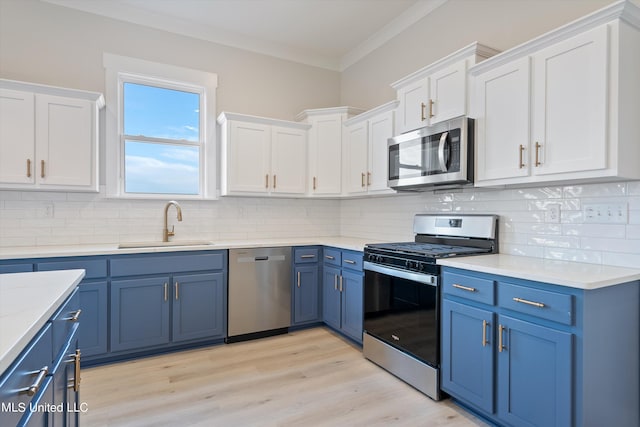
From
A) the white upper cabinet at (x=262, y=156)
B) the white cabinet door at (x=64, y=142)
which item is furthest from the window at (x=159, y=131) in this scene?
the white cabinet door at (x=64, y=142)

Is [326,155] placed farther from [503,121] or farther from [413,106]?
[503,121]

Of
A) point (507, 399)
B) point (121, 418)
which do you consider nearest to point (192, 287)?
point (121, 418)

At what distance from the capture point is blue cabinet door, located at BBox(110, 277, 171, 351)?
2830mm

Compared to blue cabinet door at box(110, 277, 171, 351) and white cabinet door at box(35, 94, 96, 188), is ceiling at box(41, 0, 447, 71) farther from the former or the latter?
blue cabinet door at box(110, 277, 171, 351)

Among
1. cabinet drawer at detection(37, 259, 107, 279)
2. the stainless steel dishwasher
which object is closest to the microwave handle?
the stainless steel dishwasher

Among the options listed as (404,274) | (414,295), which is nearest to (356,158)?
(404,274)

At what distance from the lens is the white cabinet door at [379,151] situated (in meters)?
3.30

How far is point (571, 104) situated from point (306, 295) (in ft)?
8.77

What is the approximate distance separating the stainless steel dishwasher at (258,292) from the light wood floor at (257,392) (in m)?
0.27

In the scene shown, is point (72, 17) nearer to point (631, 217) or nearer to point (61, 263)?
point (61, 263)

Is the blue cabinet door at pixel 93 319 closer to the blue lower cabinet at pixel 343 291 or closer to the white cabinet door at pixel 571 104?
the blue lower cabinet at pixel 343 291

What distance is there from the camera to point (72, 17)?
3.23 meters

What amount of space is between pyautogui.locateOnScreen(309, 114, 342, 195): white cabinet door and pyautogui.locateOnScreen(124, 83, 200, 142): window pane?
127cm

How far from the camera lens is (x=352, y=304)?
126 inches
